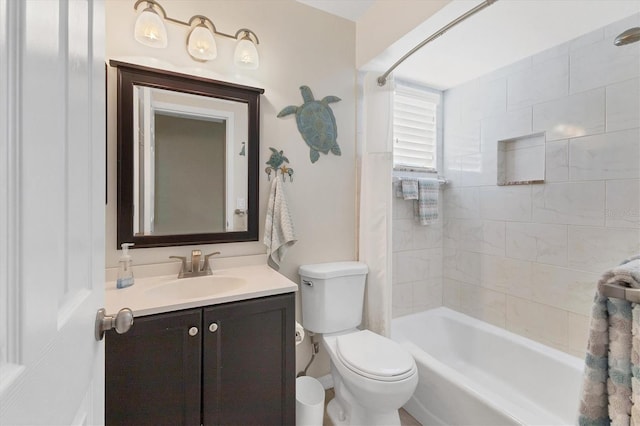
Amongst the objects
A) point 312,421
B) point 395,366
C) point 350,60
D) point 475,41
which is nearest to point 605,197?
point 475,41

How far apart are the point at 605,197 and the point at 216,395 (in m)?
2.30

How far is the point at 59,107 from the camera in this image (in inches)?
16.8

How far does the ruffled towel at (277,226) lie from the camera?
5.62 feet

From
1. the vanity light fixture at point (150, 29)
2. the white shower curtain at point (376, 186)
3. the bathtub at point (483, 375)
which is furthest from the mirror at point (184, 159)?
the bathtub at point (483, 375)

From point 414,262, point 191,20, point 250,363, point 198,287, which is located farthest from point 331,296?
point 191,20

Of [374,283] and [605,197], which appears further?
[374,283]

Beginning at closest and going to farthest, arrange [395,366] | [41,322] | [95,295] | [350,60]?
[41,322] < [95,295] < [395,366] < [350,60]

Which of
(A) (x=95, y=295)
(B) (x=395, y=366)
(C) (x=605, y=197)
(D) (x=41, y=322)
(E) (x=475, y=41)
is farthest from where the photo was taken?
(E) (x=475, y=41)

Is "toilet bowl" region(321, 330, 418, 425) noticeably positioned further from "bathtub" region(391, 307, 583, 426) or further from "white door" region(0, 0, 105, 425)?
"white door" region(0, 0, 105, 425)

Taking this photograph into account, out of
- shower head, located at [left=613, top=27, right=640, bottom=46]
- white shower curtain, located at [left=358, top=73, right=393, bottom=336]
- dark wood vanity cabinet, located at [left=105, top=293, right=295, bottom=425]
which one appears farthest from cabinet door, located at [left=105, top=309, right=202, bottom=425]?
shower head, located at [left=613, top=27, right=640, bottom=46]

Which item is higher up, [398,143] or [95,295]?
[398,143]

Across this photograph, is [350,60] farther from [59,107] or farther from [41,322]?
[41,322]

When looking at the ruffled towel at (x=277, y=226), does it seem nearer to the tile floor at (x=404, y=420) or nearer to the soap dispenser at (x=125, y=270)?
the soap dispenser at (x=125, y=270)

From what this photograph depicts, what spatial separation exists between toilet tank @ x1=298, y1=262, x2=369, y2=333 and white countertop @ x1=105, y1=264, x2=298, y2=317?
304 millimetres
